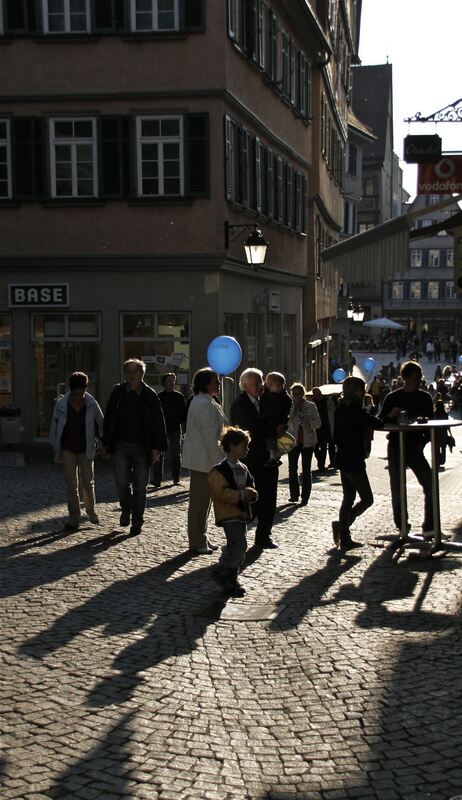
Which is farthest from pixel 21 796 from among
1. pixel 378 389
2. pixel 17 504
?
pixel 378 389

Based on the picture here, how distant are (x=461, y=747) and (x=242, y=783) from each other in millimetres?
1128

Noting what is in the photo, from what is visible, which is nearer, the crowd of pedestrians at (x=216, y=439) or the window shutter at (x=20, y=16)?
the crowd of pedestrians at (x=216, y=439)

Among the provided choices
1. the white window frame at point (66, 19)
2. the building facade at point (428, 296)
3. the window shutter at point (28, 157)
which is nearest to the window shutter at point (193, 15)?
the white window frame at point (66, 19)

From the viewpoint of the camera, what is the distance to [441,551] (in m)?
10.4

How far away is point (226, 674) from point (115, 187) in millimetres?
16298

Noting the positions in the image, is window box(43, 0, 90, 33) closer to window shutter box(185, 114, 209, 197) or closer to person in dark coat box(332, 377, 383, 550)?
window shutter box(185, 114, 209, 197)

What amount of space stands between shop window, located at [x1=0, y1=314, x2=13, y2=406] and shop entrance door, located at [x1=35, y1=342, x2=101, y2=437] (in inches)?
22.8

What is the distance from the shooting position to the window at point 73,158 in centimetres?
2216

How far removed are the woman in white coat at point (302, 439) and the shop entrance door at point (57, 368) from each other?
8147 mm

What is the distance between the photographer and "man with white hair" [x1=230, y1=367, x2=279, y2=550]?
442 inches

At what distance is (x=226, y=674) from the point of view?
691 centimetres

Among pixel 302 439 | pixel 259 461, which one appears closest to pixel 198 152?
pixel 302 439

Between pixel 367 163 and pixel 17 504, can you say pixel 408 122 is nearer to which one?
pixel 17 504

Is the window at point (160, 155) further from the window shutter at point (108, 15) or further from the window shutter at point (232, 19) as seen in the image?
the window shutter at point (232, 19)
